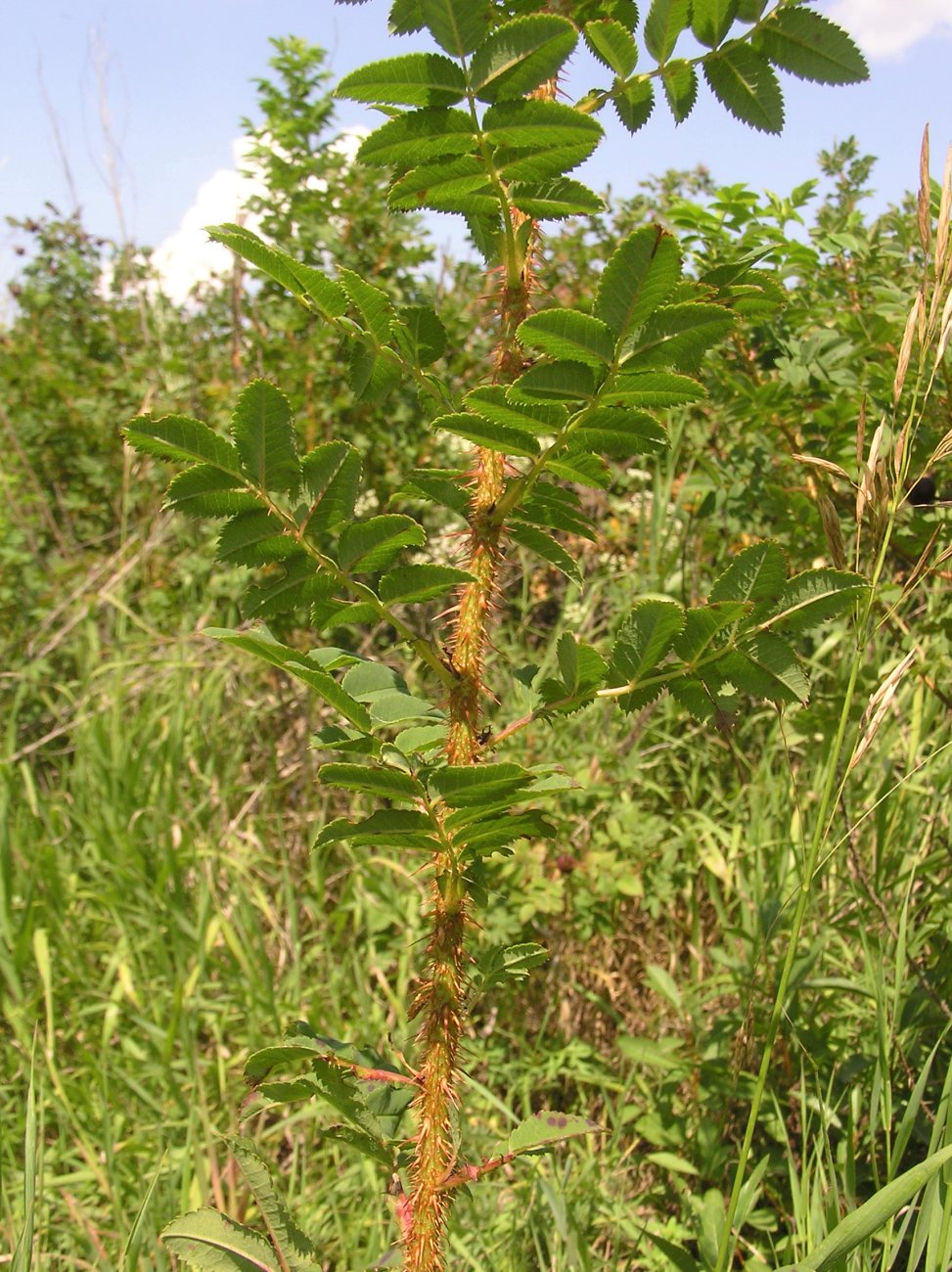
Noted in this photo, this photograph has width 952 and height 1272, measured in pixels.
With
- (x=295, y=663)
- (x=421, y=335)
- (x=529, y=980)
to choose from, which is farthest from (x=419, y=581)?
(x=529, y=980)

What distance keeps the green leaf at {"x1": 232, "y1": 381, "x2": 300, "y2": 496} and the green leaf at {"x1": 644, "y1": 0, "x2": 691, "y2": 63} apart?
48 cm

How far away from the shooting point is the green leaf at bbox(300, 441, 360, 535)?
0.94 m

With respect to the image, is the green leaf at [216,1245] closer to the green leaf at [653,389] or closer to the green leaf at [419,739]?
the green leaf at [419,739]

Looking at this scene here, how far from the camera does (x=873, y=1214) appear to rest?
97cm

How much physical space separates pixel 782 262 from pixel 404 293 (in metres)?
1.65

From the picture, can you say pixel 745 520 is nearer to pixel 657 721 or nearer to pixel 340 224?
pixel 657 721

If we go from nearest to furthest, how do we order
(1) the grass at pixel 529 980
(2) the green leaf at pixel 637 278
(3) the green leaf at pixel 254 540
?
(2) the green leaf at pixel 637 278, (3) the green leaf at pixel 254 540, (1) the grass at pixel 529 980

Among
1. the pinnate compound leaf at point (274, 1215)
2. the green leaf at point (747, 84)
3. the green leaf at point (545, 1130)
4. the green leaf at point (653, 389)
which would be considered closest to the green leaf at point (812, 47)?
the green leaf at point (747, 84)

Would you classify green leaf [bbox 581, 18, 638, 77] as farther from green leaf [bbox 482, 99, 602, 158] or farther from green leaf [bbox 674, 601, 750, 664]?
green leaf [bbox 674, 601, 750, 664]

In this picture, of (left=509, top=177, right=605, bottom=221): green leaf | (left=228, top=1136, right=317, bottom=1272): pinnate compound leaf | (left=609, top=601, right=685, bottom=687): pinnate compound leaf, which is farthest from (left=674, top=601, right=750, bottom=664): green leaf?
(left=228, top=1136, right=317, bottom=1272): pinnate compound leaf

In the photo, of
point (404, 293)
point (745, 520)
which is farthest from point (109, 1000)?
point (404, 293)

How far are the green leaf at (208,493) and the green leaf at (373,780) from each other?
240 mm

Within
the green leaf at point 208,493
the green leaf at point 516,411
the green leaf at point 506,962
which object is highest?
the green leaf at point 516,411

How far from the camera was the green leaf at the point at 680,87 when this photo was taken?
1002 millimetres
